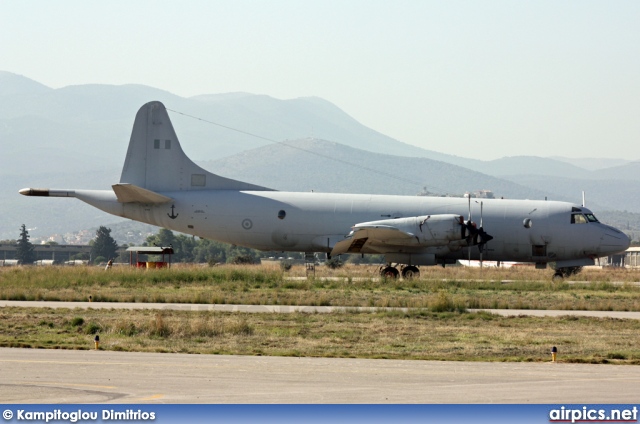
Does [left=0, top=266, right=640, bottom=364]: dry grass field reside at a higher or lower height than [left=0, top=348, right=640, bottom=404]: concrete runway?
higher

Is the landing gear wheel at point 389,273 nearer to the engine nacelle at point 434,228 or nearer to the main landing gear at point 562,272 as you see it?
the engine nacelle at point 434,228

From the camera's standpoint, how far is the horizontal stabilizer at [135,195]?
42750 millimetres

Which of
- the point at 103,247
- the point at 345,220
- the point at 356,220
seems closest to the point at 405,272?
the point at 356,220

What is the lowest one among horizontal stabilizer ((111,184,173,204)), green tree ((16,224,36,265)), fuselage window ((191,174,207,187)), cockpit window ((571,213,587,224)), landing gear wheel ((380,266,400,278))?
landing gear wheel ((380,266,400,278))

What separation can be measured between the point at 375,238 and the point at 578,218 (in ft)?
32.4

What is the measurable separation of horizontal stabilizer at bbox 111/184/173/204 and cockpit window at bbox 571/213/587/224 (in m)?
18.8

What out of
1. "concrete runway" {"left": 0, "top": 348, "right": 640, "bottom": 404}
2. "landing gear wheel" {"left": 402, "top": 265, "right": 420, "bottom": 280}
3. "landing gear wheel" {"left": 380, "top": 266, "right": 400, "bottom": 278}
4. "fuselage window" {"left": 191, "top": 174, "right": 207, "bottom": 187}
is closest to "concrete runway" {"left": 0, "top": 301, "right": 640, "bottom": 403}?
"concrete runway" {"left": 0, "top": 348, "right": 640, "bottom": 404}

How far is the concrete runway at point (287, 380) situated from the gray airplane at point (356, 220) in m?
23.8

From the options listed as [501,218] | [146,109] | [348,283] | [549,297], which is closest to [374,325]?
[549,297]

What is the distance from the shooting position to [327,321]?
88.0ft

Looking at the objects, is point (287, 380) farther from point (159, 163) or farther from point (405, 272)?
point (159, 163)

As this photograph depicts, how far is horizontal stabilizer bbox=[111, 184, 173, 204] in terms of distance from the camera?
1683 inches

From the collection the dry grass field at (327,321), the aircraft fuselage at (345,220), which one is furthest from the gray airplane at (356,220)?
the dry grass field at (327,321)

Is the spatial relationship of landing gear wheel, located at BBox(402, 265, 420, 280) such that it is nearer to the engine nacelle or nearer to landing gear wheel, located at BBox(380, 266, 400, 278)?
landing gear wheel, located at BBox(380, 266, 400, 278)
